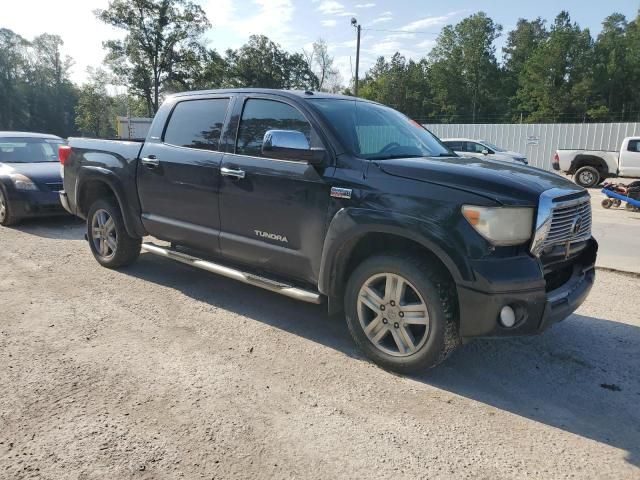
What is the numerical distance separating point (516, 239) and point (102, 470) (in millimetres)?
2611

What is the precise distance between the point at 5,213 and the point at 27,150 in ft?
5.09

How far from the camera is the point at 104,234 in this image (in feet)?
19.6

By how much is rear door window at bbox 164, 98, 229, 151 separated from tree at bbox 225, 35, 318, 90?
60741mm

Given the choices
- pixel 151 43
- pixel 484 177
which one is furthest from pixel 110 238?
pixel 151 43

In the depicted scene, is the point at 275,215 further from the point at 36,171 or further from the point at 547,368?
the point at 36,171

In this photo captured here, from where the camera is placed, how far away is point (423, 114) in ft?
237

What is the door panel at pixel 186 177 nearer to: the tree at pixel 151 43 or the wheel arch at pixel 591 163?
the wheel arch at pixel 591 163

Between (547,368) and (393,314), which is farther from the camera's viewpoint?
(547,368)

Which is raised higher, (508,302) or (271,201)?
(271,201)

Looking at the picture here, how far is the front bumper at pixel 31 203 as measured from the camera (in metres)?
8.50

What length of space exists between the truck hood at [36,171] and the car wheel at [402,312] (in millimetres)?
6989

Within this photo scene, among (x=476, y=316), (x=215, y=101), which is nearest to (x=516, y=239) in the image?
(x=476, y=316)

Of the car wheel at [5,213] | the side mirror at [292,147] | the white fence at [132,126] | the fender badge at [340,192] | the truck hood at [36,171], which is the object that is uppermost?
the white fence at [132,126]

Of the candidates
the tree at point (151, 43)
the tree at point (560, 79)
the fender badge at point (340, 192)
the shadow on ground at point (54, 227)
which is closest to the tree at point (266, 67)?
the tree at point (151, 43)
